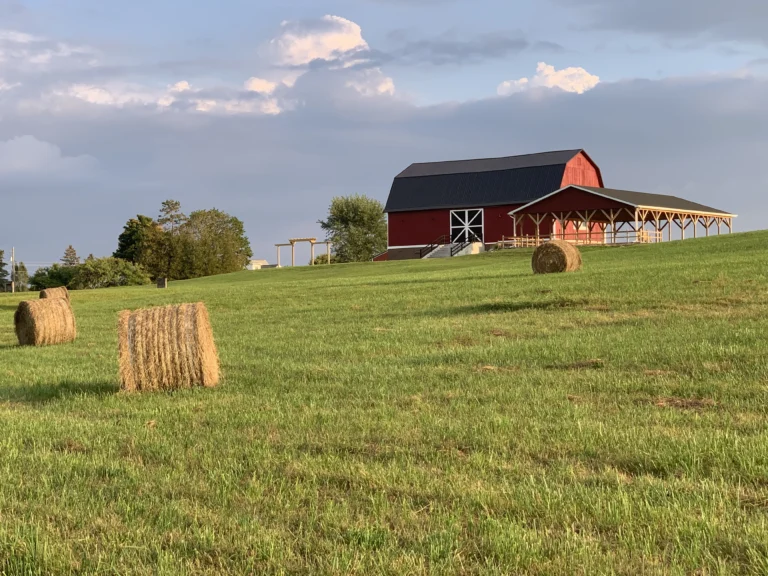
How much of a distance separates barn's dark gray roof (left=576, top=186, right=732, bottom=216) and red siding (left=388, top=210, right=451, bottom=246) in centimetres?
1229

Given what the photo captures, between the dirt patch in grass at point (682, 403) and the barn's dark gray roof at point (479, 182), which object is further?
the barn's dark gray roof at point (479, 182)

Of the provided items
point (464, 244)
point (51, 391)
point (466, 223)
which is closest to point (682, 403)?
point (51, 391)

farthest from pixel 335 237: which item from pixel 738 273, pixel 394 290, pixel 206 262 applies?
pixel 738 273

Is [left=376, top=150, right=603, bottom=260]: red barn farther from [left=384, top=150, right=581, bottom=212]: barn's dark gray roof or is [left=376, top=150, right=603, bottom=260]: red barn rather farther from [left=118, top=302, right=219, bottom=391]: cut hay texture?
[left=118, top=302, right=219, bottom=391]: cut hay texture

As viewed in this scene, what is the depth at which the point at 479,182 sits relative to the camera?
208ft

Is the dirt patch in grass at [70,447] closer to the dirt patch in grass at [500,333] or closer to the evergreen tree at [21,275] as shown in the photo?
the dirt patch in grass at [500,333]

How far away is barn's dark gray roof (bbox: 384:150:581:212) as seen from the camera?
60.8m

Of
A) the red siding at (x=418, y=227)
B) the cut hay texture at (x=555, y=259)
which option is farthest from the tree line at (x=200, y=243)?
the cut hay texture at (x=555, y=259)

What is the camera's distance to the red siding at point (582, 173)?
6161cm

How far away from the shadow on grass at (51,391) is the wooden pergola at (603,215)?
147 feet

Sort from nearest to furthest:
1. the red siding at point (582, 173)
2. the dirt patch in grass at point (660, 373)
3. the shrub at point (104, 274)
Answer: the dirt patch in grass at point (660, 373)
the red siding at point (582, 173)
the shrub at point (104, 274)

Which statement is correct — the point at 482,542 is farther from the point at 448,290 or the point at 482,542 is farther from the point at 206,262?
the point at 206,262

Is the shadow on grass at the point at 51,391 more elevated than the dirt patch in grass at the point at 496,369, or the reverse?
the dirt patch in grass at the point at 496,369

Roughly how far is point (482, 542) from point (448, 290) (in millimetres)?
18553
